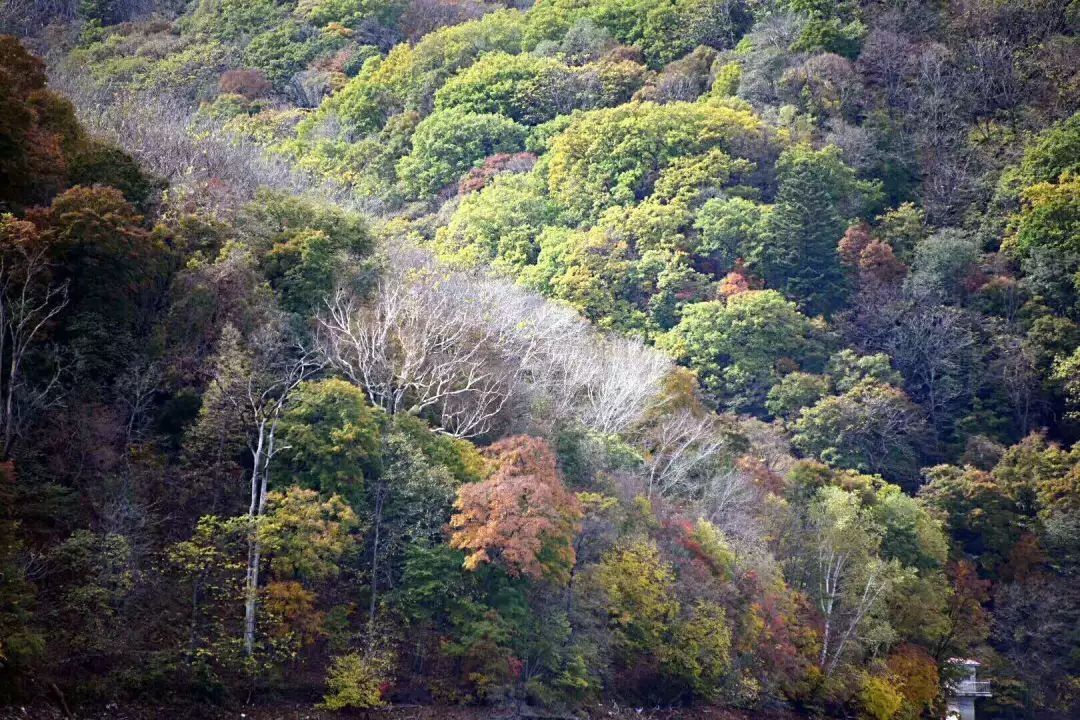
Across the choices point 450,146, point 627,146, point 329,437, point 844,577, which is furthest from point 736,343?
point 329,437

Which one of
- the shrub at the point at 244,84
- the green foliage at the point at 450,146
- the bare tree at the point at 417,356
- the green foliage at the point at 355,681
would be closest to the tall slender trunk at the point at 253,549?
the green foliage at the point at 355,681

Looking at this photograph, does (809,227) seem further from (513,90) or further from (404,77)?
(404,77)

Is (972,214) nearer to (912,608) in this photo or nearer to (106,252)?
(912,608)

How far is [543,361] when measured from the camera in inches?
1795

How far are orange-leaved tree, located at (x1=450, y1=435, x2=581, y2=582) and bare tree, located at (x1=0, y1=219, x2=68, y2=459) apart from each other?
11.3 meters

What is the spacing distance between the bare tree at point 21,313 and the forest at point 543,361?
0.14 meters

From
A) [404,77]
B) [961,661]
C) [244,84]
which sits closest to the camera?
[961,661]

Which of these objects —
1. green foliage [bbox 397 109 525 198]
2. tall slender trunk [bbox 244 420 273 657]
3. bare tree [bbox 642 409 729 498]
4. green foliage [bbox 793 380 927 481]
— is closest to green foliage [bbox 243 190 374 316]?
tall slender trunk [bbox 244 420 273 657]

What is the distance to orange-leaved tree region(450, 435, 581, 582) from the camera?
33219 mm

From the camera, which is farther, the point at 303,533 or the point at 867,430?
the point at 867,430

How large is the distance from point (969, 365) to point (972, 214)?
502 inches

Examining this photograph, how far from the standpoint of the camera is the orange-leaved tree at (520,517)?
33.2 meters

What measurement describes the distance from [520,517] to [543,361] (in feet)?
42.3

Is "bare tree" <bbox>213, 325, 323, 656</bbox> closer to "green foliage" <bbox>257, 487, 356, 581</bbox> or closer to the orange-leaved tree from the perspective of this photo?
"green foliage" <bbox>257, 487, 356, 581</bbox>
